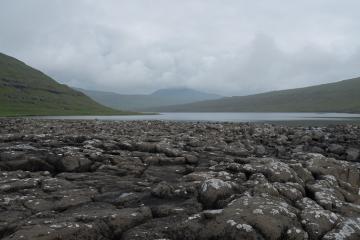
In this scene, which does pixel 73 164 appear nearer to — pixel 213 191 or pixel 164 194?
pixel 164 194

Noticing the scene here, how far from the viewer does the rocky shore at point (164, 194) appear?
1175 cm

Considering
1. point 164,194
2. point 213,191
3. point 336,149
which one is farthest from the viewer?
point 336,149

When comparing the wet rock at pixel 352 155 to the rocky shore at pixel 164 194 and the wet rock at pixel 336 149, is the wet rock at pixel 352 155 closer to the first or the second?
the wet rock at pixel 336 149

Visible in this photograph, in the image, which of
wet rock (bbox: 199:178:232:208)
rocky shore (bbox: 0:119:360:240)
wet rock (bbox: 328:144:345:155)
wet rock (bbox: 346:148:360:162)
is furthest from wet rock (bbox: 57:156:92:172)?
wet rock (bbox: 328:144:345:155)

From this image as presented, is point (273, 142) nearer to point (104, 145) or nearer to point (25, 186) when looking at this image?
point (104, 145)

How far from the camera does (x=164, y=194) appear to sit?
1464 centimetres

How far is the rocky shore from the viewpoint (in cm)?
1175

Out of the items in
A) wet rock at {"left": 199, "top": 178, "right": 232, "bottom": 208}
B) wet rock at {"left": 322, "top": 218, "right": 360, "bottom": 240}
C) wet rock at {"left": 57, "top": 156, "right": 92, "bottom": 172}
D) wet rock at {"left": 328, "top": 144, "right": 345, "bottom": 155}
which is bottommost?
wet rock at {"left": 322, "top": 218, "right": 360, "bottom": 240}

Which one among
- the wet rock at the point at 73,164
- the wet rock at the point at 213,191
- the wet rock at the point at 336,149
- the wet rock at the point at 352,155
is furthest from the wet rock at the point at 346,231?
the wet rock at the point at 336,149

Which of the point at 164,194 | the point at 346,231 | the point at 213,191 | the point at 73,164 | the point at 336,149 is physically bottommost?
the point at 346,231

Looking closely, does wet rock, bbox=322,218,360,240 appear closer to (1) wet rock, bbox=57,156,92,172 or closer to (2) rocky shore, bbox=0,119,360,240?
(2) rocky shore, bbox=0,119,360,240

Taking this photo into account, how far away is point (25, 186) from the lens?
50.2 ft

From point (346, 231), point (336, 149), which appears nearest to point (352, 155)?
point (336, 149)

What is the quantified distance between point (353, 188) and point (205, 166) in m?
6.85
